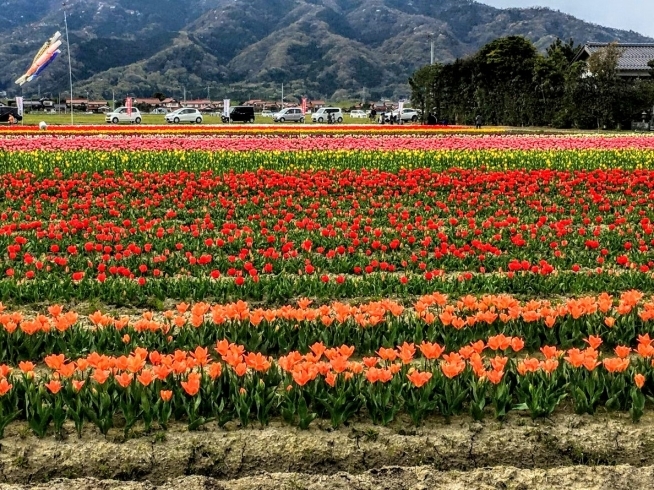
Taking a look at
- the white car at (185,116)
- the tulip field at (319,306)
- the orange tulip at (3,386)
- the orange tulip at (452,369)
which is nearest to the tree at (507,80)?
the white car at (185,116)

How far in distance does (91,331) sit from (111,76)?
192206 mm

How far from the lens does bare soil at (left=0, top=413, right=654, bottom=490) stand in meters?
3.60

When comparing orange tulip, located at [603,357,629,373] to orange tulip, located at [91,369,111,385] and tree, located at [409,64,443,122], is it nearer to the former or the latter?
orange tulip, located at [91,369,111,385]

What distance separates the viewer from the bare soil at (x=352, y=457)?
11.8 feet

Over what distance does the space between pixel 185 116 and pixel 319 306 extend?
52.6 m

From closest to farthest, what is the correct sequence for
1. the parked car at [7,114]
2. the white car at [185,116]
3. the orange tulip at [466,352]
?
the orange tulip at [466,352]
the parked car at [7,114]
the white car at [185,116]

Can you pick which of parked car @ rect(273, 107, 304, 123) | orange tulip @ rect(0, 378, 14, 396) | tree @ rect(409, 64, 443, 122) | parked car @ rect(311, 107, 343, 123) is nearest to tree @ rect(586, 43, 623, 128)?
tree @ rect(409, 64, 443, 122)

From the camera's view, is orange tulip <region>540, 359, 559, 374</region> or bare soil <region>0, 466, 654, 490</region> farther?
orange tulip <region>540, 359, 559, 374</region>

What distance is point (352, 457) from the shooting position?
3848 millimetres

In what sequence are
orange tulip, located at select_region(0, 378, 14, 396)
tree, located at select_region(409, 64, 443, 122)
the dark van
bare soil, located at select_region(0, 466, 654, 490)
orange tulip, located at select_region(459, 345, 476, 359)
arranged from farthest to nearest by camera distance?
tree, located at select_region(409, 64, 443, 122) → the dark van → orange tulip, located at select_region(459, 345, 476, 359) → orange tulip, located at select_region(0, 378, 14, 396) → bare soil, located at select_region(0, 466, 654, 490)

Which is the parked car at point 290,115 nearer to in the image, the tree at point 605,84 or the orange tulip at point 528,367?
the tree at point 605,84

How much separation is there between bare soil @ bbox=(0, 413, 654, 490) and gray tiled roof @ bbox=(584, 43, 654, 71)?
53.4 m

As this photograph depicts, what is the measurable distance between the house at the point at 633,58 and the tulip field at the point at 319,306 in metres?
42.0

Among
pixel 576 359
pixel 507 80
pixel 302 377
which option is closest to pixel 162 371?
pixel 302 377
